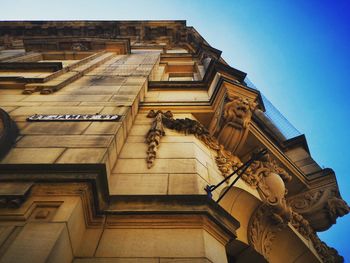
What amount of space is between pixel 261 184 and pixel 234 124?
60.7 inches

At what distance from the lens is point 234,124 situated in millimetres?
6855

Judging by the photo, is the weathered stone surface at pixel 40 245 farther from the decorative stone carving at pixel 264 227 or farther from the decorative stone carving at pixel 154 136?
the decorative stone carving at pixel 264 227

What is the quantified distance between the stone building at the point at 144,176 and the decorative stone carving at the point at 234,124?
3 centimetres

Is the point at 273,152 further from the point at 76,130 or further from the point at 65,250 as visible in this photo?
the point at 65,250

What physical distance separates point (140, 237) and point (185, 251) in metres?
0.69

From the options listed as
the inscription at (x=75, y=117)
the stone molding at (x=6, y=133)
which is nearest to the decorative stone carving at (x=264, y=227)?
the inscription at (x=75, y=117)

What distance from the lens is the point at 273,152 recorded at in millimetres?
7906

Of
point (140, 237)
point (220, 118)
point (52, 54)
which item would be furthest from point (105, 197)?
point (52, 54)

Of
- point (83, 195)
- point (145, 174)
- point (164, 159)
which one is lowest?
point (83, 195)

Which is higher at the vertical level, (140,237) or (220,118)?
(220,118)

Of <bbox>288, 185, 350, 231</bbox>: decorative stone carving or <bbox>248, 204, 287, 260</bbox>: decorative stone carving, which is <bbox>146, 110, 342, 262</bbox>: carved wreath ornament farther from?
<bbox>288, 185, 350, 231</bbox>: decorative stone carving

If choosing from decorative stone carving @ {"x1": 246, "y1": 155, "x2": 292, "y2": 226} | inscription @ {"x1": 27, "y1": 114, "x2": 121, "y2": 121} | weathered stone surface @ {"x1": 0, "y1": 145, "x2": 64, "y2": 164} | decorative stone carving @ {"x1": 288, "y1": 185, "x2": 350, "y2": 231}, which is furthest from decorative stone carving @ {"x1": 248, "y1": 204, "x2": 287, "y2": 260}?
weathered stone surface @ {"x1": 0, "y1": 145, "x2": 64, "y2": 164}

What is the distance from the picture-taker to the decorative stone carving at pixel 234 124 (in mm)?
6867

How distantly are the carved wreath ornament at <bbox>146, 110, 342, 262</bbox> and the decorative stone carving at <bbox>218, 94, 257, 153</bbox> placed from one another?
21cm
